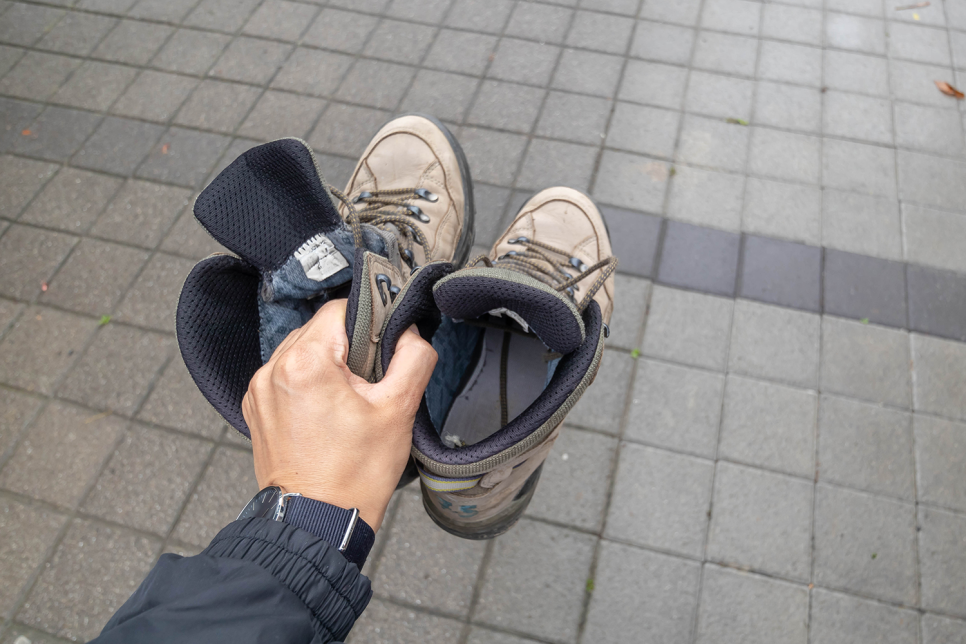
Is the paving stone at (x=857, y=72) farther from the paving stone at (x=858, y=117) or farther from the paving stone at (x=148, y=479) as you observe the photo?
the paving stone at (x=148, y=479)

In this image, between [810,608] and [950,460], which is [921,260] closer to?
[950,460]

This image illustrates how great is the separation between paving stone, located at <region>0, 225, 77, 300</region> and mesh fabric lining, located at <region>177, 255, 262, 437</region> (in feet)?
6.14

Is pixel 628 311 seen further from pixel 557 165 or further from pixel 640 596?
pixel 640 596

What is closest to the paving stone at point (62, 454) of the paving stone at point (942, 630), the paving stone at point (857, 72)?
the paving stone at point (942, 630)

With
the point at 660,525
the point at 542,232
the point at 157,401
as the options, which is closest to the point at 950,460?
the point at 660,525

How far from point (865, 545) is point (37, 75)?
15.3ft

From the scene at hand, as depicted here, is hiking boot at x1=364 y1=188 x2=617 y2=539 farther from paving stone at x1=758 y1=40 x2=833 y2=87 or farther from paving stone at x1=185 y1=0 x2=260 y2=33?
paving stone at x1=185 y1=0 x2=260 y2=33

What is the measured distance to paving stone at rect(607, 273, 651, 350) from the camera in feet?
7.70

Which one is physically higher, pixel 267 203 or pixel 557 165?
pixel 267 203

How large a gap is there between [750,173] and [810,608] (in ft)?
6.26

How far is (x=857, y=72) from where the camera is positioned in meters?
3.12

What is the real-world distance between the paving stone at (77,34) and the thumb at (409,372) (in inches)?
137

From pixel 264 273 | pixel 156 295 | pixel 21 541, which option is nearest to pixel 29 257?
pixel 156 295

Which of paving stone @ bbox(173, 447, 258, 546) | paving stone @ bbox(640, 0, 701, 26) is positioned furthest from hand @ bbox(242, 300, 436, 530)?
paving stone @ bbox(640, 0, 701, 26)
